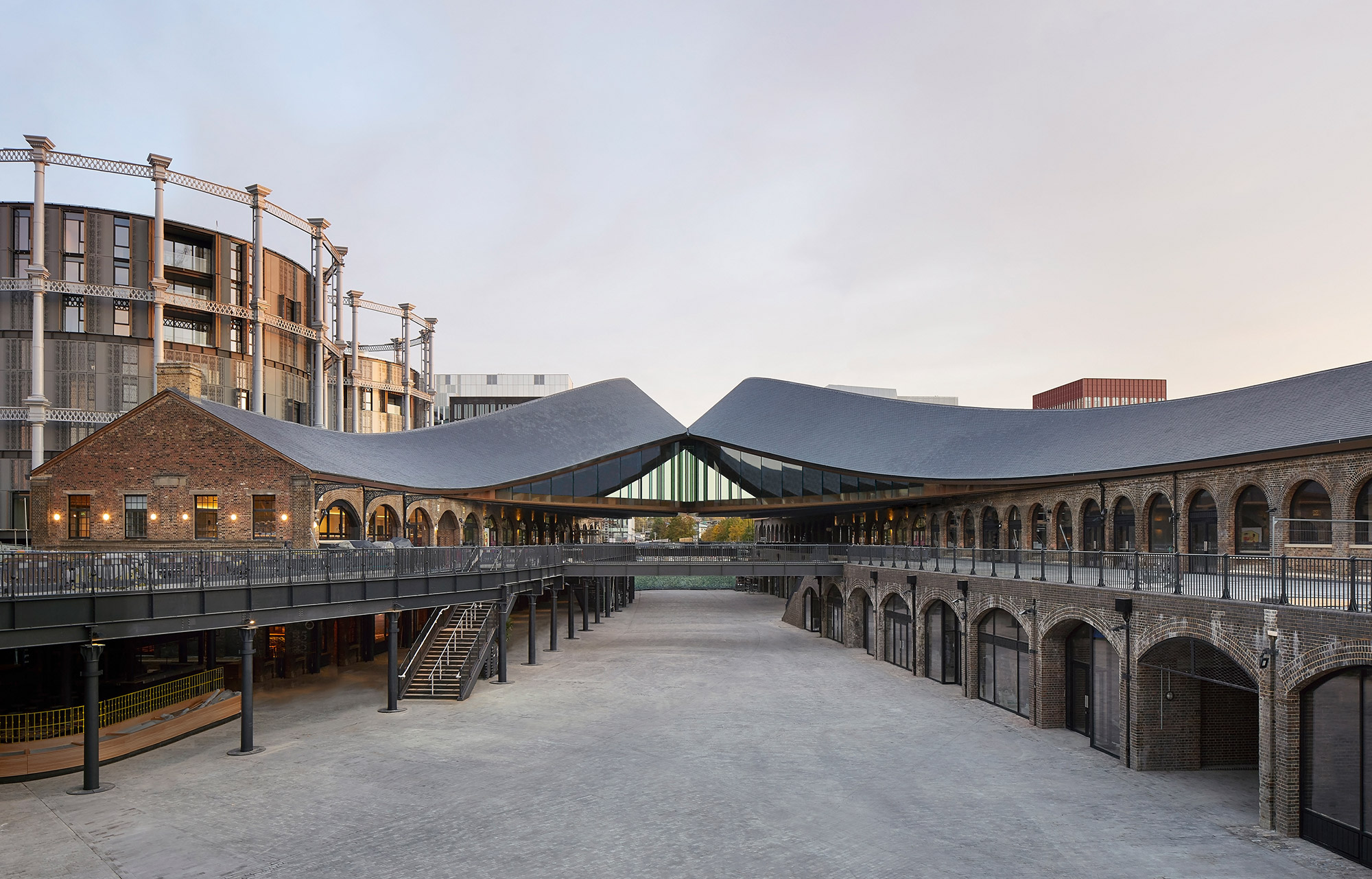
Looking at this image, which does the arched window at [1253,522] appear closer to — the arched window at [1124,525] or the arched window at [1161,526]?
the arched window at [1161,526]

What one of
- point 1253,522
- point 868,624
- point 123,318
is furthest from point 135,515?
point 1253,522

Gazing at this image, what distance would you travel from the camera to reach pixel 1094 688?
2102 cm

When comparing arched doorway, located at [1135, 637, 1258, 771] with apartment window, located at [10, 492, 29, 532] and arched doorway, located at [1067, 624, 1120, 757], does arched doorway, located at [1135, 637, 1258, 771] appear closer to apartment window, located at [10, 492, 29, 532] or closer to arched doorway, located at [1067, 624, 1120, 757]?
arched doorway, located at [1067, 624, 1120, 757]

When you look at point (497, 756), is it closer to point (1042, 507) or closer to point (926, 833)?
point (926, 833)

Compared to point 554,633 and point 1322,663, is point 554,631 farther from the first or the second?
point 1322,663

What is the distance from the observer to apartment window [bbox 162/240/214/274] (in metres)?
48.7

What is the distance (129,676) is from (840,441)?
36829 millimetres

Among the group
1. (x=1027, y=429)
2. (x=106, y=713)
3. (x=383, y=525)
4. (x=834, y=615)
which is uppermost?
(x=1027, y=429)

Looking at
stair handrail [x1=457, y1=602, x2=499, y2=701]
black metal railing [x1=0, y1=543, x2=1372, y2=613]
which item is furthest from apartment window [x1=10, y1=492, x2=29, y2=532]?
black metal railing [x1=0, y1=543, x2=1372, y2=613]

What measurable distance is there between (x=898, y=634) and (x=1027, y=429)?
13003mm

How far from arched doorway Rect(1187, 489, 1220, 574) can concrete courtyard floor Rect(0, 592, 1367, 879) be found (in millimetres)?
8502

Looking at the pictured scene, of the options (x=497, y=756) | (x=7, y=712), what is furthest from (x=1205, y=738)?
(x=7, y=712)

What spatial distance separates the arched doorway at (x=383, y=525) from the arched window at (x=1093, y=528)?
28.6 meters

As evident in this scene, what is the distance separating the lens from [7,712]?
22.1m
